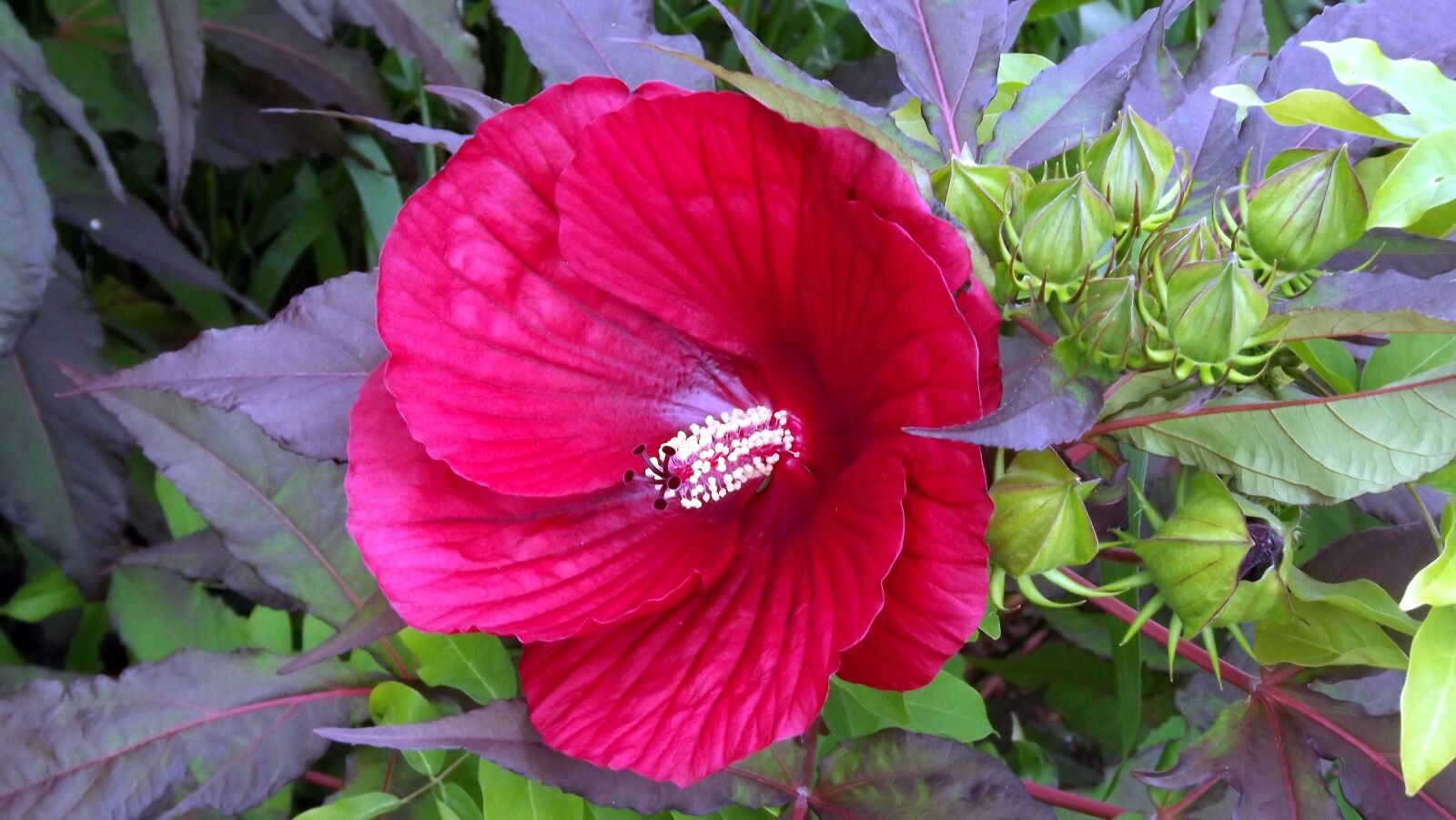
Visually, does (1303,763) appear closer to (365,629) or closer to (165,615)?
(365,629)

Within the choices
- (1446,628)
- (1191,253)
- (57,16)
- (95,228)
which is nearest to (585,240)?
(1191,253)

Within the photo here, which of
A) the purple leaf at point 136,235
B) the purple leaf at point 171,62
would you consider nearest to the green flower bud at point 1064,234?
the purple leaf at point 171,62

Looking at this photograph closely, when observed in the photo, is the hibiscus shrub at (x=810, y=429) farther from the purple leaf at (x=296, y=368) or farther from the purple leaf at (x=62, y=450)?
the purple leaf at (x=62, y=450)

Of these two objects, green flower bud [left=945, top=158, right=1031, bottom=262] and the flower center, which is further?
the flower center

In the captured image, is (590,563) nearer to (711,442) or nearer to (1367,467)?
(711,442)

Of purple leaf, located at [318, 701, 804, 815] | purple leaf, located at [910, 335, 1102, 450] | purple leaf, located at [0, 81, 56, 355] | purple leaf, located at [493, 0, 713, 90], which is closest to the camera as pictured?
purple leaf, located at [910, 335, 1102, 450]

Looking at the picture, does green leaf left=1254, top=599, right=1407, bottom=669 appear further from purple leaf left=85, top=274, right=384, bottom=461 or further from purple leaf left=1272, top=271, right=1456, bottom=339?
purple leaf left=85, top=274, right=384, bottom=461

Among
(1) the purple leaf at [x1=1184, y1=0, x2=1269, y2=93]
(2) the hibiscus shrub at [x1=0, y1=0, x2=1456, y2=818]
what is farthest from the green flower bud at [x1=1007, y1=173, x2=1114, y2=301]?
(1) the purple leaf at [x1=1184, y1=0, x2=1269, y2=93]
